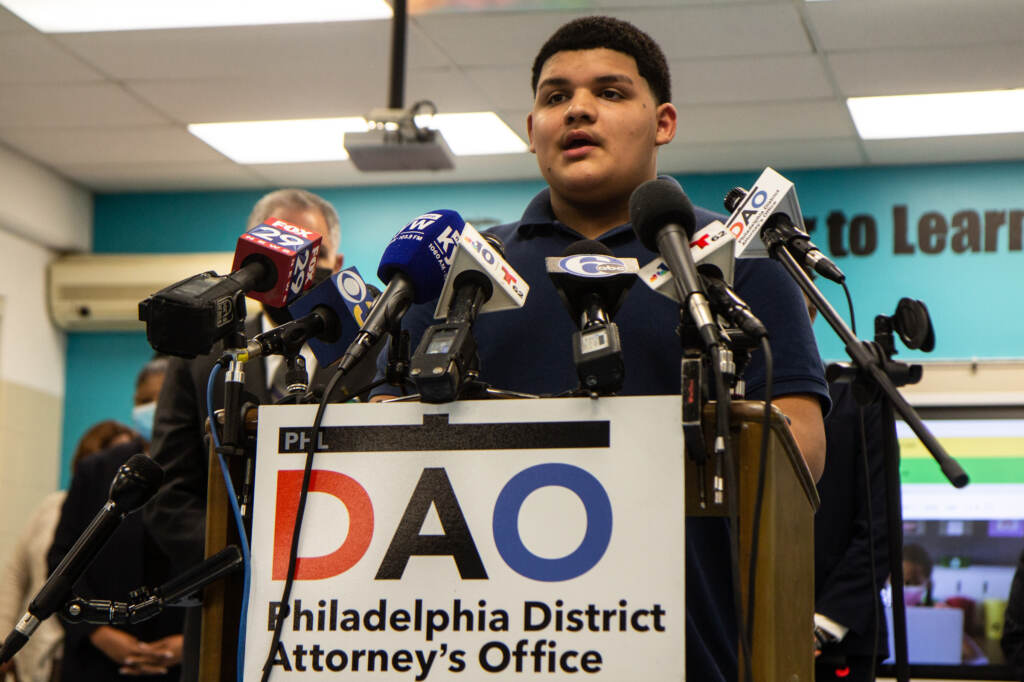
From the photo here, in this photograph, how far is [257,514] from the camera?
1.17 metres

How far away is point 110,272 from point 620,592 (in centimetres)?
590

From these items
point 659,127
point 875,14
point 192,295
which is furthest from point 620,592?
point 875,14

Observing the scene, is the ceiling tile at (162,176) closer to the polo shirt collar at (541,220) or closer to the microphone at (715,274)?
the polo shirt collar at (541,220)

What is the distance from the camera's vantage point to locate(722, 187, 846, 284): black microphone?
1319 mm

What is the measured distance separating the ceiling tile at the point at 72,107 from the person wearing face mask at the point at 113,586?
7.69 ft

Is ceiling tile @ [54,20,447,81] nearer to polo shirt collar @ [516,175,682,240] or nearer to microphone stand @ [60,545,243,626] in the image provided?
polo shirt collar @ [516,175,682,240]

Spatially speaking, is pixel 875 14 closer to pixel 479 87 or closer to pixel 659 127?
pixel 479 87

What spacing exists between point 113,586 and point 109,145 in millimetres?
3588

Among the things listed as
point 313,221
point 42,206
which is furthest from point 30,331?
point 313,221

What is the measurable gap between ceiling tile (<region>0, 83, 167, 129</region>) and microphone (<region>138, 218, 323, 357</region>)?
4.15 metres

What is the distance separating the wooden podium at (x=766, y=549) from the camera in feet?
3.53

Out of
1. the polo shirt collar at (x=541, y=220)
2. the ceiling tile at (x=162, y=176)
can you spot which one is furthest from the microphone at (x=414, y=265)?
the ceiling tile at (x=162, y=176)

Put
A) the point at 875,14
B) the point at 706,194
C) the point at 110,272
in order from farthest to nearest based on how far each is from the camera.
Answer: the point at 110,272 < the point at 706,194 < the point at 875,14

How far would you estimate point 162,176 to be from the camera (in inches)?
253
